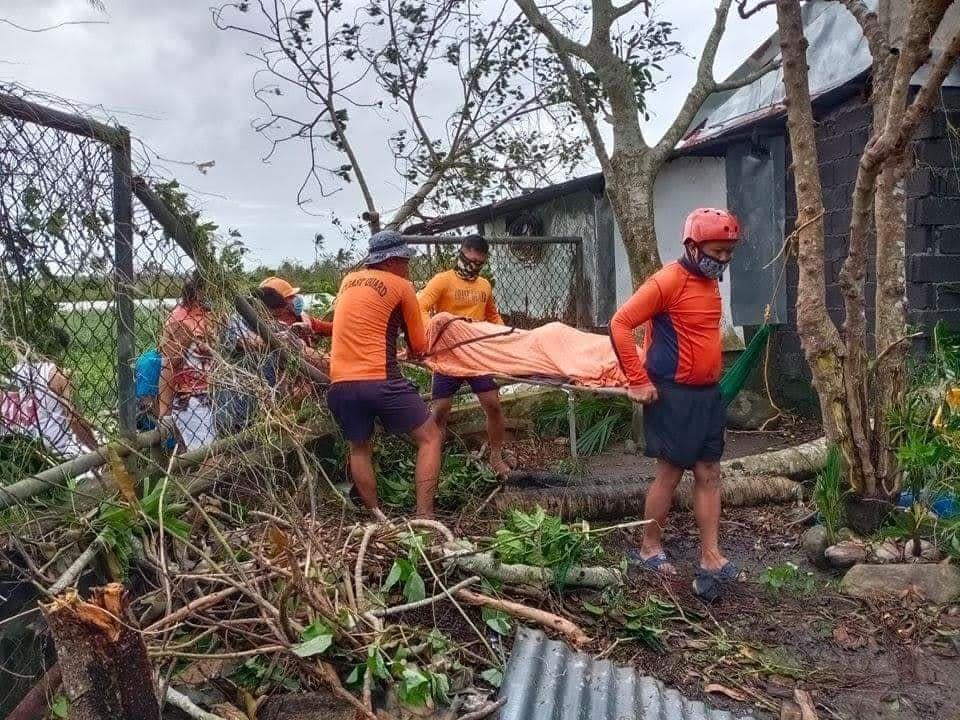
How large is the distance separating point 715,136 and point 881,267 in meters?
3.61

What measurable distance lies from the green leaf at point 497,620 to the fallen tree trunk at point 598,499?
1.65 metres

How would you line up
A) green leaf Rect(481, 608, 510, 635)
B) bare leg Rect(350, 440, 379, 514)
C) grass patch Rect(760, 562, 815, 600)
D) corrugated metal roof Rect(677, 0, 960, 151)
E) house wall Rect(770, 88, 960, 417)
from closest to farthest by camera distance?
green leaf Rect(481, 608, 510, 635) → grass patch Rect(760, 562, 815, 600) → bare leg Rect(350, 440, 379, 514) → house wall Rect(770, 88, 960, 417) → corrugated metal roof Rect(677, 0, 960, 151)

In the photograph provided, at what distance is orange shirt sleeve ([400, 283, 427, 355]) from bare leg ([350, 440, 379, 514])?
657 millimetres

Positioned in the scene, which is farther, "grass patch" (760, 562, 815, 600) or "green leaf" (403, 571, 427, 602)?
"grass patch" (760, 562, 815, 600)

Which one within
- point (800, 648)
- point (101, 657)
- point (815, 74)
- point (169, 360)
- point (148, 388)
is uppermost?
point (815, 74)

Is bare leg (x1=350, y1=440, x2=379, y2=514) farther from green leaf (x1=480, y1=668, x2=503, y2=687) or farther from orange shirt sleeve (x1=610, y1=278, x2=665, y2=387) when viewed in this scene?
green leaf (x1=480, y1=668, x2=503, y2=687)

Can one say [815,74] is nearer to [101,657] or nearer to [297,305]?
[297,305]

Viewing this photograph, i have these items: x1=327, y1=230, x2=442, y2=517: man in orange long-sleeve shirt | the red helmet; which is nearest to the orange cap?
x1=327, y1=230, x2=442, y2=517: man in orange long-sleeve shirt

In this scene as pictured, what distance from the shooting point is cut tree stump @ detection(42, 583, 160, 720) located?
6.57 ft

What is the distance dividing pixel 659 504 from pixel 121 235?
110 inches

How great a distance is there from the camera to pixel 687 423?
154 inches

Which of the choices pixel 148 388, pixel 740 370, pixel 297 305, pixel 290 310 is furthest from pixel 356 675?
pixel 740 370

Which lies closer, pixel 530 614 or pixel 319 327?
pixel 530 614

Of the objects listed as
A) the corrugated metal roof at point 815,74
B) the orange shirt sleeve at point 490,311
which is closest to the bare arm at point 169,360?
the orange shirt sleeve at point 490,311
